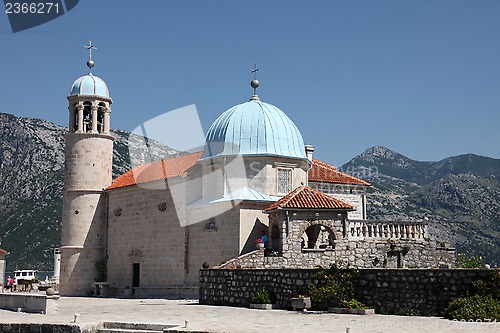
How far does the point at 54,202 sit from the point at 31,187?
5203 millimetres

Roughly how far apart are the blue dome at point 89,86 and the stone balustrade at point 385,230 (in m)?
18.3

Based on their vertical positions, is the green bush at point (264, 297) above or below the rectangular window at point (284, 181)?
below

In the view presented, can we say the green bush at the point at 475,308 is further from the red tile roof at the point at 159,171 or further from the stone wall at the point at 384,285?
the red tile roof at the point at 159,171

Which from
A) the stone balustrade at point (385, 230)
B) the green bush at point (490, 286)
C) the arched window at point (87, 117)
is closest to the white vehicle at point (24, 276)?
the arched window at point (87, 117)

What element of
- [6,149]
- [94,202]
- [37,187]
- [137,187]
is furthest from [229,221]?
[6,149]

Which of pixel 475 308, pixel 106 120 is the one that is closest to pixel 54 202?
pixel 106 120

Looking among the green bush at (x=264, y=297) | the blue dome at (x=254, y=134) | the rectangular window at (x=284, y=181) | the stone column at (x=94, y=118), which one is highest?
the stone column at (x=94, y=118)

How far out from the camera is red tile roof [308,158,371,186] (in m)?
38.0

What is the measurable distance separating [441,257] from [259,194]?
8540 mm

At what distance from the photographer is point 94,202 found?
38.0 metres

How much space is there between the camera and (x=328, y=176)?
3859 centimetres

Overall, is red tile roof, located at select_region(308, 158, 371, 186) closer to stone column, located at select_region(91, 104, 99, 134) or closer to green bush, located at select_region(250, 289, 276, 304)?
stone column, located at select_region(91, 104, 99, 134)

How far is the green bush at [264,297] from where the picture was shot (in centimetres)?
2077

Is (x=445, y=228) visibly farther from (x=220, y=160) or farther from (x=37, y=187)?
(x=220, y=160)
